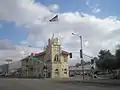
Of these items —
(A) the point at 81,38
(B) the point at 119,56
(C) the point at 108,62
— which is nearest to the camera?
(B) the point at 119,56

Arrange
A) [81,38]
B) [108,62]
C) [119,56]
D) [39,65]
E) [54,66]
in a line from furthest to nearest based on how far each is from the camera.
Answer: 1. [39,65]
2. [54,66]
3. [108,62]
4. [81,38]
5. [119,56]

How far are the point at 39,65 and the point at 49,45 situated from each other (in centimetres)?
1060

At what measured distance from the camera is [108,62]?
76.8 meters

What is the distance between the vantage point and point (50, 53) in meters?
118

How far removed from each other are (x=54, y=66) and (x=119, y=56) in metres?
60.4

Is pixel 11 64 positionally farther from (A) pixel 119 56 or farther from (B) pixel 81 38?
(A) pixel 119 56

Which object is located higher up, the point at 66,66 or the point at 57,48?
the point at 57,48

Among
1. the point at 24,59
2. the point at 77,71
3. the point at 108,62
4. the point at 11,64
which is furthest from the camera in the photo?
the point at 11,64

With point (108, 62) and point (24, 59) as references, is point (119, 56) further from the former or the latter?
point (24, 59)

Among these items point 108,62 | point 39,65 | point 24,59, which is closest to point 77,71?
point 24,59

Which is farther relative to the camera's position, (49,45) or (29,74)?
(29,74)

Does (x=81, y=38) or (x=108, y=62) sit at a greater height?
(x=81, y=38)

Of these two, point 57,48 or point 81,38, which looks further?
point 57,48

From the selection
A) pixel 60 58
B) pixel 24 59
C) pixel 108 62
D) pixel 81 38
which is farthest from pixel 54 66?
pixel 81 38
